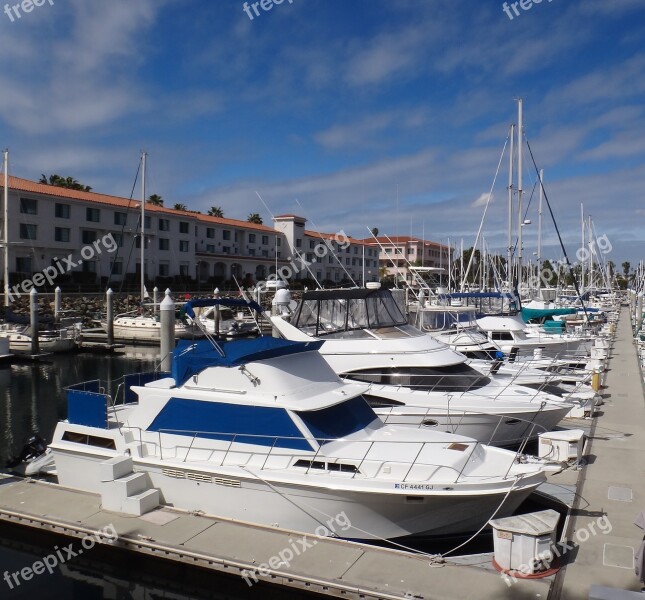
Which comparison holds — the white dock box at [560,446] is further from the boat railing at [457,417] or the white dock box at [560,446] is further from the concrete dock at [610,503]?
the boat railing at [457,417]

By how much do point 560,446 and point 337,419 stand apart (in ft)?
13.8

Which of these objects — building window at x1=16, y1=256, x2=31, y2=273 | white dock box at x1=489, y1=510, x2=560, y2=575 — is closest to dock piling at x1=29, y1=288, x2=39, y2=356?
building window at x1=16, y1=256, x2=31, y2=273

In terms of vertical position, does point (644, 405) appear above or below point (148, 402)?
below

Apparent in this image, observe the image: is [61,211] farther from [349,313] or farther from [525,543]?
[525,543]

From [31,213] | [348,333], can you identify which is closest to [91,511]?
[348,333]

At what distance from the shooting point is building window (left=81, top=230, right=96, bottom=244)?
49.6 m

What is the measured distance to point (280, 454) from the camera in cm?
895

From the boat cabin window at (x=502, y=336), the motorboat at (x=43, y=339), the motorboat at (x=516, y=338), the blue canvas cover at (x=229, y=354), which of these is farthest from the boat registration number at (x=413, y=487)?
the motorboat at (x=43, y=339)

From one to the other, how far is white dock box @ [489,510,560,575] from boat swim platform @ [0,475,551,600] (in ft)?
0.68

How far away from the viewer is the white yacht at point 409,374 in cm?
1255

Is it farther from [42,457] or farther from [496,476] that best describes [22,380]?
[496,476]

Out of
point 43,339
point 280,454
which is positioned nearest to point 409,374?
point 280,454

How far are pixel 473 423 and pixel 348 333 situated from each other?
3828 mm

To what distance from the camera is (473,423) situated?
1247cm
